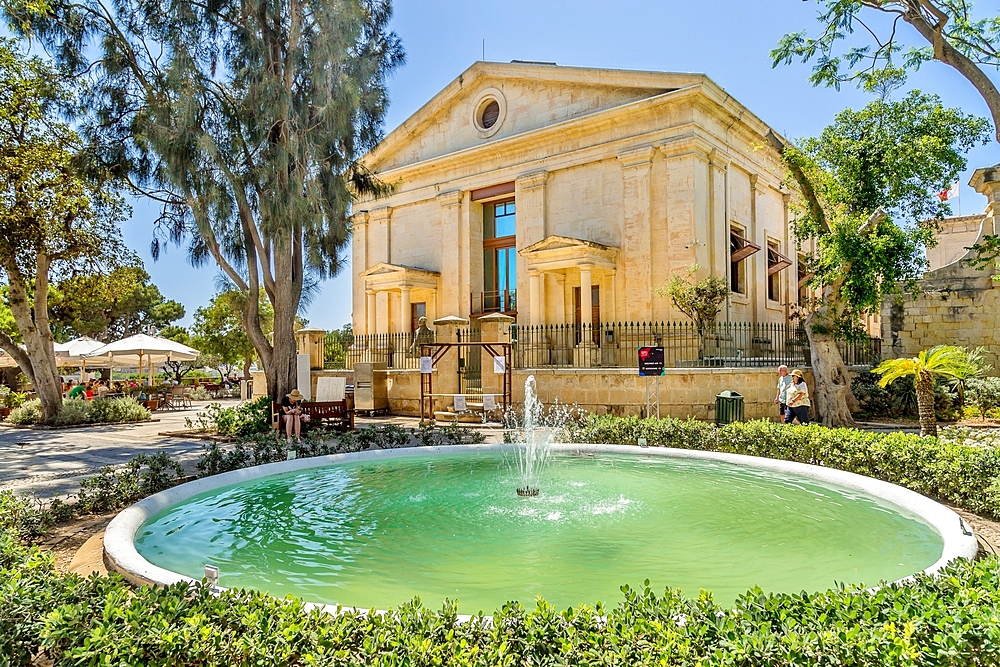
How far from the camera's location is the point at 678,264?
61.7ft

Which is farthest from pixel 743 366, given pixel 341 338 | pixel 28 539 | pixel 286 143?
pixel 341 338

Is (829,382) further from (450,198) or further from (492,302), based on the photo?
(450,198)

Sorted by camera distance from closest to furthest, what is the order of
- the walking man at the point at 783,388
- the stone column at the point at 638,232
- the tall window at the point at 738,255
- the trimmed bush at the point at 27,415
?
the walking man at the point at 783,388
the trimmed bush at the point at 27,415
the stone column at the point at 638,232
the tall window at the point at 738,255

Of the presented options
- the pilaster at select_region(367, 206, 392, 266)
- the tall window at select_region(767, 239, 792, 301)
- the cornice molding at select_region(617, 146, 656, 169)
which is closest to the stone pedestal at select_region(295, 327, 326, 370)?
the pilaster at select_region(367, 206, 392, 266)

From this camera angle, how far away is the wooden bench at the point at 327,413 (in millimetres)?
13500

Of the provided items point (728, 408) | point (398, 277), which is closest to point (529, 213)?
point (398, 277)

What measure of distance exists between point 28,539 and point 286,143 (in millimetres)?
10049

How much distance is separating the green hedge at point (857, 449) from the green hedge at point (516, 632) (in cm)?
414

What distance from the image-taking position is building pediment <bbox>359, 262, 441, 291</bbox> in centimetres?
2388

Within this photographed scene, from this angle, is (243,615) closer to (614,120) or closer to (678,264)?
(678,264)

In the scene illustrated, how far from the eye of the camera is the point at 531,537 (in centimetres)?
568

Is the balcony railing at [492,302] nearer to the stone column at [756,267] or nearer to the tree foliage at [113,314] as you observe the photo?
the stone column at [756,267]

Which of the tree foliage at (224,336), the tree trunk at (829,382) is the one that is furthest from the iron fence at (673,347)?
the tree foliage at (224,336)

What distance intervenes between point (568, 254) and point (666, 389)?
634 cm
